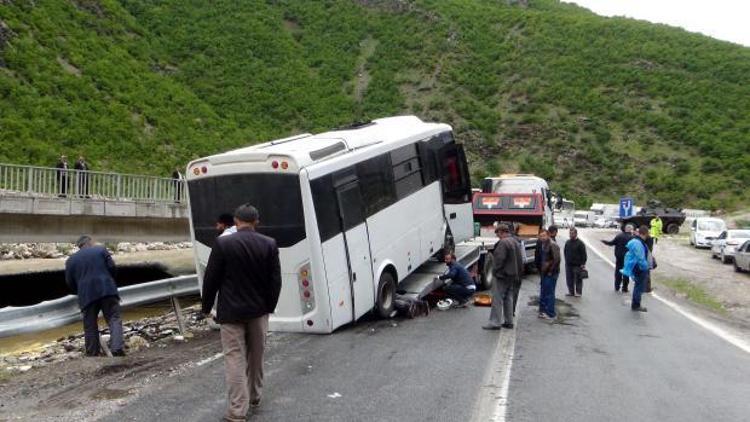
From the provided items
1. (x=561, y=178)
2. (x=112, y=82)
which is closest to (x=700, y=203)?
(x=561, y=178)

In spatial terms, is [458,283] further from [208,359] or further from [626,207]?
[626,207]

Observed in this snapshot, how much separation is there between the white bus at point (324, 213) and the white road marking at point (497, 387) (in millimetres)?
2463

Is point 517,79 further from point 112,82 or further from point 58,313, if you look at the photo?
point 58,313

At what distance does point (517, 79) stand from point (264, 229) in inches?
2348

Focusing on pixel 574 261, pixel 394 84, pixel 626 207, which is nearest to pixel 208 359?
pixel 574 261

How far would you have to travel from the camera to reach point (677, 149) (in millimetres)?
56594

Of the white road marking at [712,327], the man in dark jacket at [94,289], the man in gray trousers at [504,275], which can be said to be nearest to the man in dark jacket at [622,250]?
the white road marking at [712,327]

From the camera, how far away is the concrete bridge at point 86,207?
1886 cm

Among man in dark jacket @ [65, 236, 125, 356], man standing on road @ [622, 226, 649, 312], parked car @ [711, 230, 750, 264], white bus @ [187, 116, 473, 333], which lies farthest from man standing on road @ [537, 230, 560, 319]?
parked car @ [711, 230, 750, 264]

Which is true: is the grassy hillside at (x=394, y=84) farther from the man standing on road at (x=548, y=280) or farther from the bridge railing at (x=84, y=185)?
the man standing on road at (x=548, y=280)

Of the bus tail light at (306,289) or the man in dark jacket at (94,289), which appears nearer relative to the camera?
the man in dark jacket at (94,289)

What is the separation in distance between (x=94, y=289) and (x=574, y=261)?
35.4 feet

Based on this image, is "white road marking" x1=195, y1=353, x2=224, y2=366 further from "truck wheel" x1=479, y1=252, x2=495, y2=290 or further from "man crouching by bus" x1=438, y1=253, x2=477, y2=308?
"truck wheel" x1=479, y1=252, x2=495, y2=290

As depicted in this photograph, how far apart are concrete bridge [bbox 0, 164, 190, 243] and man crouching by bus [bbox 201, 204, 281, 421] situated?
48.3ft
